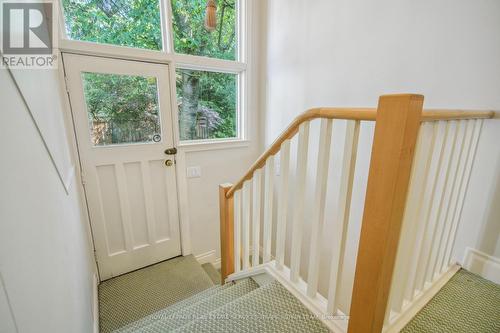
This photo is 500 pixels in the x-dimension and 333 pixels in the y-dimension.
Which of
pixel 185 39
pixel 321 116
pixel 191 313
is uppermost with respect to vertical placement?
pixel 185 39

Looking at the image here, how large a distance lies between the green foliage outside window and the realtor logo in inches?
13.0

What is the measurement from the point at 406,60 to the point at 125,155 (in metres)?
2.41

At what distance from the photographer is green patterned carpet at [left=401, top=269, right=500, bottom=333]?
3.21 ft

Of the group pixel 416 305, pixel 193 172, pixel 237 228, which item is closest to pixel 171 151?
pixel 193 172

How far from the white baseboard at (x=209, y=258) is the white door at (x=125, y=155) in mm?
471

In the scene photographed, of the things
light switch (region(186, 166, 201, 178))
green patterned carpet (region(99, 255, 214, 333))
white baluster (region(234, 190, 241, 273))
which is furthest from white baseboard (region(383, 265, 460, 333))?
light switch (region(186, 166, 201, 178))

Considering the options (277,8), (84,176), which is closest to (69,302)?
(84,176)

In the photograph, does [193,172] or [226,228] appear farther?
[193,172]

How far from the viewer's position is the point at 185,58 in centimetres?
227

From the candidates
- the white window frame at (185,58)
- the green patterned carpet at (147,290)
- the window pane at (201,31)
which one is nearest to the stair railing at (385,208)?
the green patterned carpet at (147,290)

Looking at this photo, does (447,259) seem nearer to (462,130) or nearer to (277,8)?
(462,130)

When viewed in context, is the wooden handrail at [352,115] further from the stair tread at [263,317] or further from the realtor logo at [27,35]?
the realtor logo at [27,35]

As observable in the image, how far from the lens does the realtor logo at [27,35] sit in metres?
0.73

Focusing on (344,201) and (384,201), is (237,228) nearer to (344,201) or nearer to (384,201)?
(344,201)
